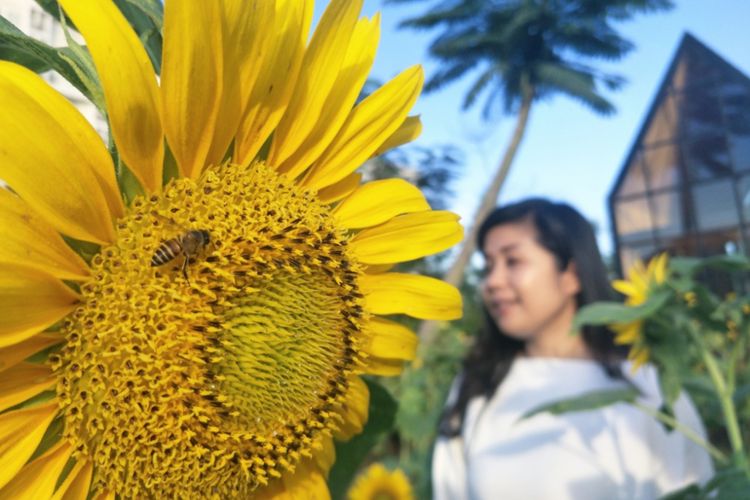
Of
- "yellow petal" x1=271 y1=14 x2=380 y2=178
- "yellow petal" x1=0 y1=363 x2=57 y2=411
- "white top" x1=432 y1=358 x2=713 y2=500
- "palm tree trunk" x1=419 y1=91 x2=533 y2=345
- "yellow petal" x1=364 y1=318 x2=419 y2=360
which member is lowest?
"white top" x1=432 y1=358 x2=713 y2=500

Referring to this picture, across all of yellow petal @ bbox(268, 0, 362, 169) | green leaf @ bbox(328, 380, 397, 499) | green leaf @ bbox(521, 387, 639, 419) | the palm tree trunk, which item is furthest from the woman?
the palm tree trunk

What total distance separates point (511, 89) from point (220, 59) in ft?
57.7

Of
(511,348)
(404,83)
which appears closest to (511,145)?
(511,348)

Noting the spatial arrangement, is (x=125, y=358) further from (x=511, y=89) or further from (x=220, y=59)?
(x=511, y=89)

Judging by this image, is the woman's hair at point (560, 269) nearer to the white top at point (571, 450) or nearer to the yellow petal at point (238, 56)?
the white top at point (571, 450)

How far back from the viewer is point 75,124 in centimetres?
36

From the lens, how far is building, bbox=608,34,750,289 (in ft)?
47.1

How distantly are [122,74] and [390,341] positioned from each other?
0.94 ft

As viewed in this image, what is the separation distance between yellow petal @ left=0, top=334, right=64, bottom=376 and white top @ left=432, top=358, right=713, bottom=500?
199cm

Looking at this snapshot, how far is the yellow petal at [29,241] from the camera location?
1.10 feet

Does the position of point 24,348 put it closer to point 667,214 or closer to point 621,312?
point 621,312

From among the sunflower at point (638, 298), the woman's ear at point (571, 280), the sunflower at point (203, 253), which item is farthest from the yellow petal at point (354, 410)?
the woman's ear at point (571, 280)

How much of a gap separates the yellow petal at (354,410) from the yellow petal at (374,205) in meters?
0.12

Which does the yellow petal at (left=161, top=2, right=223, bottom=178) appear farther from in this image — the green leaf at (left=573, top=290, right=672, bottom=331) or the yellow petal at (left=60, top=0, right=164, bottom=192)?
the green leaf at (left=573, top=290, right=672, bottom=331)
